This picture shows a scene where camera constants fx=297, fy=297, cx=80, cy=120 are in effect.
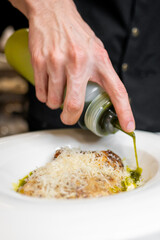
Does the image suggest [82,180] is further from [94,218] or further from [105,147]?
[105,147]

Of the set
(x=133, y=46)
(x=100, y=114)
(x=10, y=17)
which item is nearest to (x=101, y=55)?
(x=100, y=114)

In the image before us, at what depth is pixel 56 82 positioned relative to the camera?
2.69 feet

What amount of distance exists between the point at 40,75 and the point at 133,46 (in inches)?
24.5

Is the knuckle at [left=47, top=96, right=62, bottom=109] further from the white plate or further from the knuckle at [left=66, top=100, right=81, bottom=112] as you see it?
the white plate

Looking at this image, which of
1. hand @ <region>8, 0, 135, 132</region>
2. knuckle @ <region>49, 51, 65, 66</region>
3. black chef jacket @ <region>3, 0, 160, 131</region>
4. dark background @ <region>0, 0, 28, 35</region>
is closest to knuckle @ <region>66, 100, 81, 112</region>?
hand @ <region>8, 0, 135, 132</region>

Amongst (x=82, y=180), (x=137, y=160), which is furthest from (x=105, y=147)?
(x=82, y=180)

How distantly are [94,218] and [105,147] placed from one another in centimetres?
49

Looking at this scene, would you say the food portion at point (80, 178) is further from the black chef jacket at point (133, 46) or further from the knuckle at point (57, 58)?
the black chef jacket at point (133, 46)

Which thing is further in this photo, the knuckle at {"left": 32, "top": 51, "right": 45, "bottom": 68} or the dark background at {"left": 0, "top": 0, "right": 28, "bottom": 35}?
the dark background at {"left": 0, "top": 0, "right": 28, "bottom": 35}

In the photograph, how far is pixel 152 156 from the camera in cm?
96

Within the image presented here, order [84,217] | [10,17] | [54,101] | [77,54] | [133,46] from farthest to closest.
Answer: [10,17], [133,46], [54,101], [77,54], [84,217]

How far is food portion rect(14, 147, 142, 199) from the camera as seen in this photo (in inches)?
28.5

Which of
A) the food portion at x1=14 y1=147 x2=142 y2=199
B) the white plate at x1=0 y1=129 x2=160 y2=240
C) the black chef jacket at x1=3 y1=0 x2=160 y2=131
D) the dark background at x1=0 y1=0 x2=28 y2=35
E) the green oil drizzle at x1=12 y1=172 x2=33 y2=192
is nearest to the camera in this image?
the white plate at x1=0 y1=129 x2=160 y2=240

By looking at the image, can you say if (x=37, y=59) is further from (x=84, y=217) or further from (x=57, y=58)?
(x=84, y=217)
